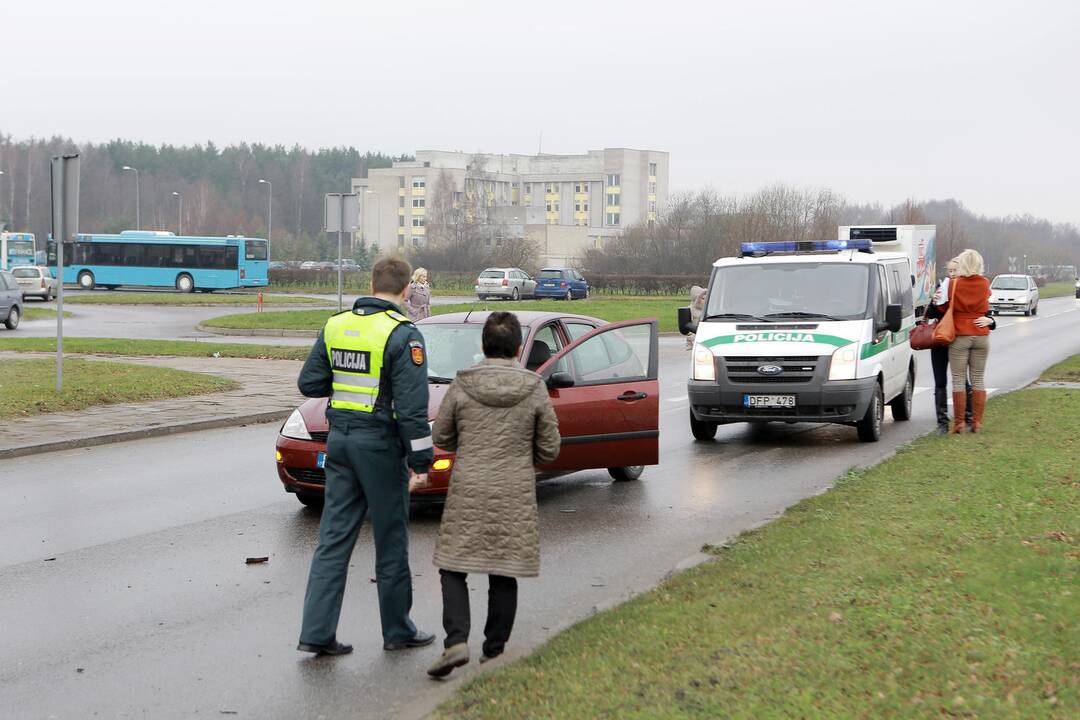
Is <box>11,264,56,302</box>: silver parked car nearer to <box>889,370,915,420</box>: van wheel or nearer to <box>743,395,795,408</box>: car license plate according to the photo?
<box>889,370,915,420</box>: van wheel

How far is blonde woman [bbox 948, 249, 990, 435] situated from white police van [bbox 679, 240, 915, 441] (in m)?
0.88

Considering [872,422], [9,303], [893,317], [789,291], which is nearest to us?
[872,422]

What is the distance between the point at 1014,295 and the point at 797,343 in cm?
4142

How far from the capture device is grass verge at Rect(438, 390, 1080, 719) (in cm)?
461

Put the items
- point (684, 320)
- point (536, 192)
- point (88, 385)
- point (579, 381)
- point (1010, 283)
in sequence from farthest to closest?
point (536, 192) → point (1010, 283) → point (88, 385) → point (684, 320) → point (579, 381)

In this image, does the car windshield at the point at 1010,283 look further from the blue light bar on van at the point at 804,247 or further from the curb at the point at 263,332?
the blue light bar on van at the point at 804,247

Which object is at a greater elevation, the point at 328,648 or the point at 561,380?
the point at 561,380

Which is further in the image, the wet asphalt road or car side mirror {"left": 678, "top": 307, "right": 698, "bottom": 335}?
car side mirror {"left": 678, "top": 307, "right": 698, "bottom": 335}

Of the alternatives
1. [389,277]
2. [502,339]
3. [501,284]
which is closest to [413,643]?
[502,339]

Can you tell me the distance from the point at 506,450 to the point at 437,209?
133 m

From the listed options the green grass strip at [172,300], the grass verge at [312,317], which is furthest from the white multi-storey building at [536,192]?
the grass verge at [312,317]

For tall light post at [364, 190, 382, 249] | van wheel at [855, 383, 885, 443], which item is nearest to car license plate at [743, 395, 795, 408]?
van wheel at [855, 383, 885, 443]

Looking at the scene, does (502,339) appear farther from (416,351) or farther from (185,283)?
(185,283)

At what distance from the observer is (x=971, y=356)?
1280 cm
